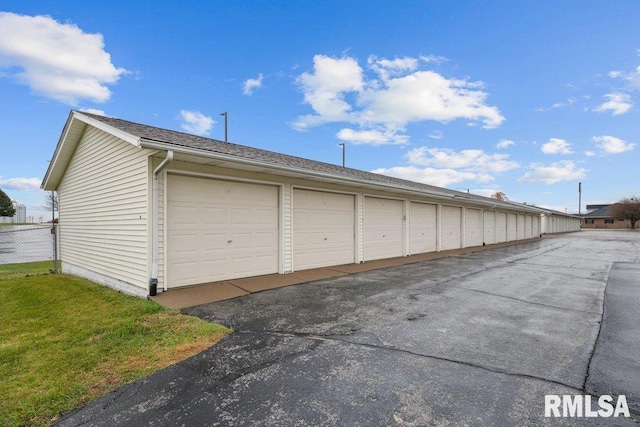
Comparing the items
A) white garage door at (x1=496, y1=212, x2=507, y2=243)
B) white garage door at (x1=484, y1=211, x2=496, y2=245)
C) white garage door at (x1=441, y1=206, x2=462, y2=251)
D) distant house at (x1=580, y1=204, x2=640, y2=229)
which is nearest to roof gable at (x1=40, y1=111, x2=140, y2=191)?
white garage door at (x1=441, y1=206, x2=462, y2=251)

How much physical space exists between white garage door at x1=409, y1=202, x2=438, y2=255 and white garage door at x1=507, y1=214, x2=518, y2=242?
1198 centimetres

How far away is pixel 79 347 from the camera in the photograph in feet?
12.0

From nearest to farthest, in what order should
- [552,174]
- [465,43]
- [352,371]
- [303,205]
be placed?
[352,371] → [303,205] → [465,43] → [552,174]

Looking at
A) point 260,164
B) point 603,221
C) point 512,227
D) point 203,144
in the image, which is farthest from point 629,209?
point 203,144

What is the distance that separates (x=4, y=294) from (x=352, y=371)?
27.2 feet

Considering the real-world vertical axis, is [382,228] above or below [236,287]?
above

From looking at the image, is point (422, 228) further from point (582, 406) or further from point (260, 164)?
point (582, 406)

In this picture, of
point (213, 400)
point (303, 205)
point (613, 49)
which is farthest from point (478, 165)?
point (213, 400)

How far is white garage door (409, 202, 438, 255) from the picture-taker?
13055 millimetres

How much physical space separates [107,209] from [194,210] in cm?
273

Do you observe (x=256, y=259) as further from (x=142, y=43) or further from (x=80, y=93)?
(x=80, y=93)

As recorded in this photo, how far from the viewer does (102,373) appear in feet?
9.85

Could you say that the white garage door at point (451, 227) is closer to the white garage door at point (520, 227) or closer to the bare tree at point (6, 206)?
the white garage door at point (520, 227)

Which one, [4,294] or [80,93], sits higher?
[80,93]
